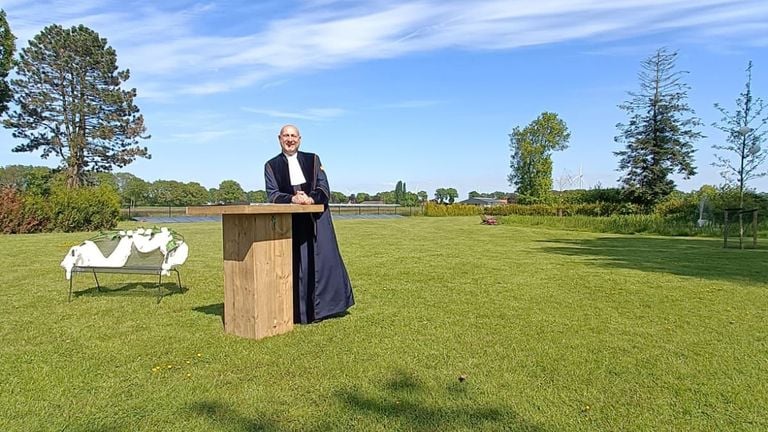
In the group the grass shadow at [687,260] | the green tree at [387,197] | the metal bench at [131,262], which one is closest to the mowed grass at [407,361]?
the metal bench at [131,262]

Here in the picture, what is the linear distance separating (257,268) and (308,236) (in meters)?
0.74

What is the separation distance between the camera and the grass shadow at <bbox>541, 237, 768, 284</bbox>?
759 centimetres

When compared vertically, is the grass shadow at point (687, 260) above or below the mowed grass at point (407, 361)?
below

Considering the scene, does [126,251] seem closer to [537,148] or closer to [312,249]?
[312,249]

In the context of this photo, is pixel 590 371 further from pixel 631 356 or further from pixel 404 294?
pixel 404 294

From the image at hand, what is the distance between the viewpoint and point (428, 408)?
2688 millimetres

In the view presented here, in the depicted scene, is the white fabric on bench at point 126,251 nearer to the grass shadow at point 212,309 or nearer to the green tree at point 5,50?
the grass shadow at point 212,309

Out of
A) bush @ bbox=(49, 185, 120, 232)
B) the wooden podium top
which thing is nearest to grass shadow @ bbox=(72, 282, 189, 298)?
the wooden podium top

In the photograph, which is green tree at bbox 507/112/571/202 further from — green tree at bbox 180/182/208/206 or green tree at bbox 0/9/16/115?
green tree at bbox 0/9/16/115

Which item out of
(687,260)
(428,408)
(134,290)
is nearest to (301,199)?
(428,408)

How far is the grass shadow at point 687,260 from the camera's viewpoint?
759 cm

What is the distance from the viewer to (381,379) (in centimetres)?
313

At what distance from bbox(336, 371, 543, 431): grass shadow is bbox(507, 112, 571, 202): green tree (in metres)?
44.3

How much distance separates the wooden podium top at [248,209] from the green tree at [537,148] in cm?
4352
